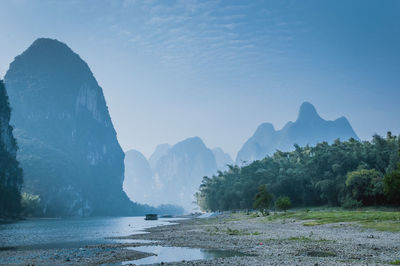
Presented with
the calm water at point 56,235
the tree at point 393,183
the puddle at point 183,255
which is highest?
the tree at point 393,183

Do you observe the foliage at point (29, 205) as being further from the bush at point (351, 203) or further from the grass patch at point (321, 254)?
the grass patch at point (321, 254)

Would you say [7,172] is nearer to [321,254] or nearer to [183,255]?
[183,255]

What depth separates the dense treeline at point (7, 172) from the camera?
117m

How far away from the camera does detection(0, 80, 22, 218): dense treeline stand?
117 m

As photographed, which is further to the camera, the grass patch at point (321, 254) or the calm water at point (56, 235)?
the calm water at point (56, 235)

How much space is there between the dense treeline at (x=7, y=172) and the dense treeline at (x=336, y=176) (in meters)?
85.9

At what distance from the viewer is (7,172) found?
436 ft

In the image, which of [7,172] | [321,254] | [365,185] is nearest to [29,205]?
[7,172]

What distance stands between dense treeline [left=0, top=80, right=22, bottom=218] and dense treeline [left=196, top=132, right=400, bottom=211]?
3381 inches

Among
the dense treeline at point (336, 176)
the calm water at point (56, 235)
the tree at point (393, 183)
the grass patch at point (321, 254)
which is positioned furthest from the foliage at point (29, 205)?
the grass patch at point (321, 254)

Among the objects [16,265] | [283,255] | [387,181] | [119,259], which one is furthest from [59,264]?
[387,181]

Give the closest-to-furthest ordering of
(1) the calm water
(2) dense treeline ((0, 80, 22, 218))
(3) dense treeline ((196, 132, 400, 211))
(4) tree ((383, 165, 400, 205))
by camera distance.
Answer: (1) the calm water < (4) tree ((383, 165, 400, 205)) < (3) dense treeline ((196, 132, 400, 211)) < (2) dense treeline ((0, 80, 22, 218))

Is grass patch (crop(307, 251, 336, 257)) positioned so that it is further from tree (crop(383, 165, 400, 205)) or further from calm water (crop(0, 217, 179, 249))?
tree (crop(383, 165, 400, 205))

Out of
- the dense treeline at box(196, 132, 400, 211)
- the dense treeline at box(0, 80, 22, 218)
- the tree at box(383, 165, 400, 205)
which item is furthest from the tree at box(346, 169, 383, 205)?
the dense treeline at box(0, 80, 22, 218)
